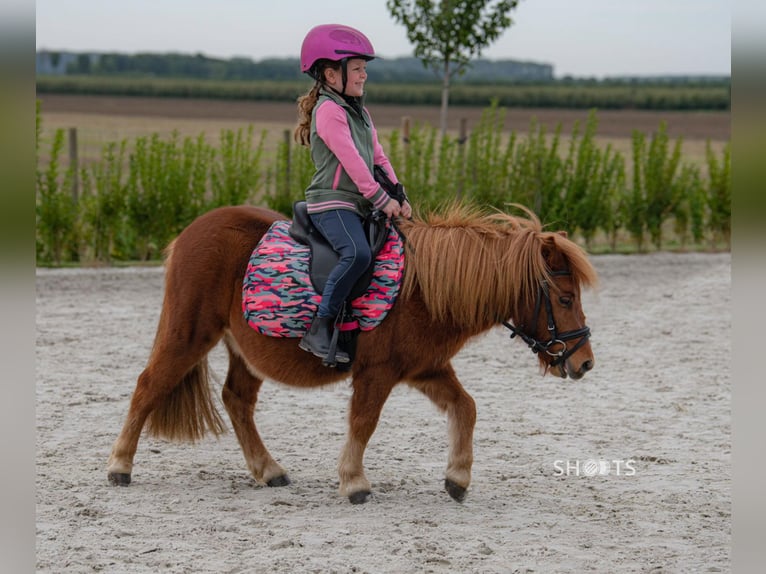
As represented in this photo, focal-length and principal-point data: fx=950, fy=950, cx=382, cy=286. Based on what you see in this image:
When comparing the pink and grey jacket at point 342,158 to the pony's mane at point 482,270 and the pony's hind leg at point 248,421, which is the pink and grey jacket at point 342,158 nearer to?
the pony's mane at point 482,270

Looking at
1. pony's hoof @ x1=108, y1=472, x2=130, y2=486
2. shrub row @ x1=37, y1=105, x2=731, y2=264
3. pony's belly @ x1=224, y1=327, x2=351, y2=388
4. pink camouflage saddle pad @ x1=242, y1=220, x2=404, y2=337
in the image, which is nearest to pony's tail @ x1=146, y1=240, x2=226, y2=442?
pony's hoof @ x1=108, y1=472, x2=130, y2=486

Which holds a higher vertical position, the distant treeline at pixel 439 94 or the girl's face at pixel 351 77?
the distant treeline at pixel 439 94

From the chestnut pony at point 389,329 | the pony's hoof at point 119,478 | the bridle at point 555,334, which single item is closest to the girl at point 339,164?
the chestnut pony at point 389,329

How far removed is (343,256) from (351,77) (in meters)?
0.86

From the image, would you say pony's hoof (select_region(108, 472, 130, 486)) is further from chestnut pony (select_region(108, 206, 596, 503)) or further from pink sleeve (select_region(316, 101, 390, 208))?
pink sleeve (select_region(316, 101, 390, 208))

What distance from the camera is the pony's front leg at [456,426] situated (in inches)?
189

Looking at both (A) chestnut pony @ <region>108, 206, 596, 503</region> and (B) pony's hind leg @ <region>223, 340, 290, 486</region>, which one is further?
(B) pony's hind leg @ <region>223, 340, 290, 486</region>

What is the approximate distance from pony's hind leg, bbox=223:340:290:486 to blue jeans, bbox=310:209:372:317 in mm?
875

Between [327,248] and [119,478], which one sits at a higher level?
[327,248]

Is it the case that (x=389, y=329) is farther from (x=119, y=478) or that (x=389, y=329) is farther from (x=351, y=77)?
(x=119, y=478)

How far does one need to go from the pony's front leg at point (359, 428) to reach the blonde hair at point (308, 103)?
4.12ft

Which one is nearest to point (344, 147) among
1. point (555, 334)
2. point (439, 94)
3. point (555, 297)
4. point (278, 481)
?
point (555, 297)

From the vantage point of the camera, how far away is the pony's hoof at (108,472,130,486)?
5.00 metres

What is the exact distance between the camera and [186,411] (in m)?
5.12
